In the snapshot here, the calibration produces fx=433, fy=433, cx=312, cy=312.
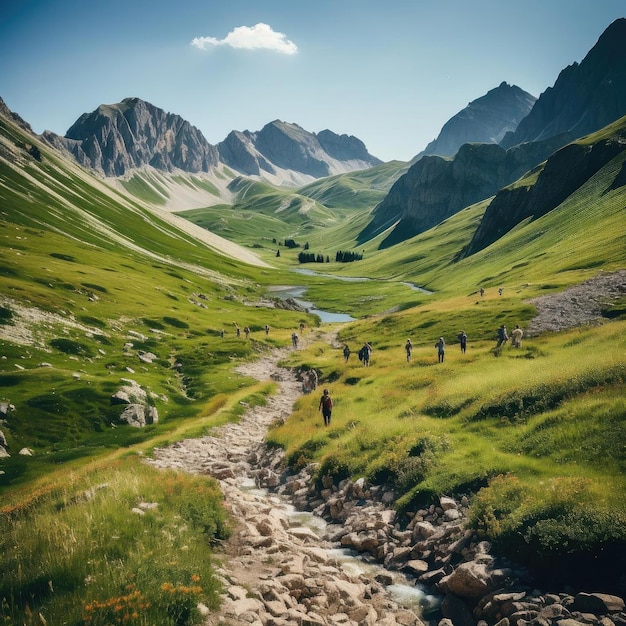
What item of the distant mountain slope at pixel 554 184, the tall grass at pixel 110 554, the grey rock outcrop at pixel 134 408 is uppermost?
the distant mountain slope at pixel 554 184

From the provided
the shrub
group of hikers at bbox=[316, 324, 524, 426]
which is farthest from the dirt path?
the shrub

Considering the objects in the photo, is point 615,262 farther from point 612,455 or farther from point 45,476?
point 45,476

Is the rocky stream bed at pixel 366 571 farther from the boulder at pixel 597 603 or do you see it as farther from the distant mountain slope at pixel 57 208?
the distant mountain slope at pixel 57 208

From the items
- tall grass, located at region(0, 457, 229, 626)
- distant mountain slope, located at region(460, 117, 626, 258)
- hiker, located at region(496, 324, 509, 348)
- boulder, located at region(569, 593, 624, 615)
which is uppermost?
distant mountain slope, located at region(460, 117, 626, 258)

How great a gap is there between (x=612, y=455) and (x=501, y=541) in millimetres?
5718

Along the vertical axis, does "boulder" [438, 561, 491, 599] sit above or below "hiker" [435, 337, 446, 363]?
below

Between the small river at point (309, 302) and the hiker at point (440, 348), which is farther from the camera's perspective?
the small river at point (309, 302)

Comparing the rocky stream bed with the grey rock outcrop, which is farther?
the grey rock outcrop

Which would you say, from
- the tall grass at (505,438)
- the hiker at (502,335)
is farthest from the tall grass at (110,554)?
the hiker at (502,335)

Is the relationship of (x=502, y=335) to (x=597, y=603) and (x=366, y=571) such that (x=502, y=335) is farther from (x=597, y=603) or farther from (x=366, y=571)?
(x=597, y=603)

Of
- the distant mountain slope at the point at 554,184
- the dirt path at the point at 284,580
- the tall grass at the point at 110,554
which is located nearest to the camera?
the tall grass at the point at 110,554

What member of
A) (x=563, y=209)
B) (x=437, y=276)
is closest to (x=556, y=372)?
(x=563, y=209)

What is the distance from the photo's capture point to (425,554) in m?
15.8

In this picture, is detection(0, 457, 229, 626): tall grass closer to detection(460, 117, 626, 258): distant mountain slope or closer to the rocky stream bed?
the rocky stream bed
